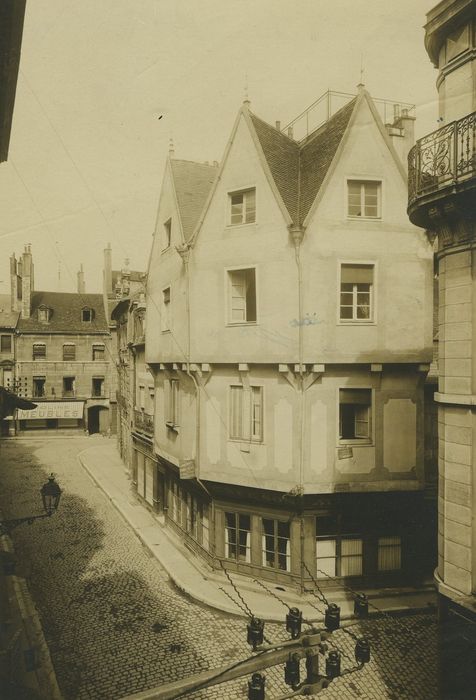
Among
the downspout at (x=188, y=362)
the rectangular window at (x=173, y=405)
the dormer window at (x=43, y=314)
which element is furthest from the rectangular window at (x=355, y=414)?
the dormer window at (x=43, y=314)

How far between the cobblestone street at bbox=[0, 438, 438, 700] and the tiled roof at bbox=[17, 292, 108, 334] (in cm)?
2990

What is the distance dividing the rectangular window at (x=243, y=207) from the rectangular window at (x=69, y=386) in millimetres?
36055

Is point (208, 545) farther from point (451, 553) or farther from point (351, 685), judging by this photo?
point (451, 553)

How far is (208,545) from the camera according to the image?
17828mm

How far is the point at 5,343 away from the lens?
4675cm

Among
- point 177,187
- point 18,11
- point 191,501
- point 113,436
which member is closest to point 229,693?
point 191,501

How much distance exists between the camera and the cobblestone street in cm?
1148

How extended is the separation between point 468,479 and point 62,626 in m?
11.6

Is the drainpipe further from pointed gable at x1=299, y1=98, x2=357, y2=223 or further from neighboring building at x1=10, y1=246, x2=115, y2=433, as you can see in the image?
neighboring building at x1=10, y1=246, x2=115, y2=433

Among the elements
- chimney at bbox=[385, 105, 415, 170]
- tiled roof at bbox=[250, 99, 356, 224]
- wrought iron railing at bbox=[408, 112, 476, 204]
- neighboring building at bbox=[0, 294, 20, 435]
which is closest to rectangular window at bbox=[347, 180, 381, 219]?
tiled roof at bbox=[250, 99, 356, 224]

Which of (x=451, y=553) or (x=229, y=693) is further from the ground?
(x=451, y=553)

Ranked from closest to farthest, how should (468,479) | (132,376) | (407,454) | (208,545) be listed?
1. (468,479)
2. (407,454)
3. (208,545)
4. (132,376)

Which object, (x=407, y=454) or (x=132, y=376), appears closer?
(x=407, y=454)

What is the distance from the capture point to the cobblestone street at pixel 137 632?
11.5 m
